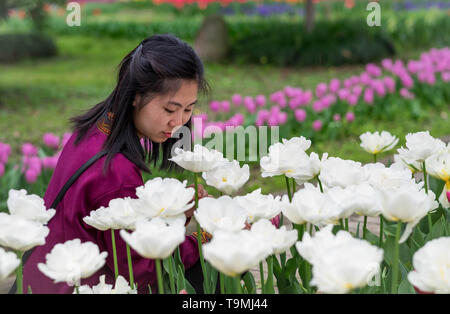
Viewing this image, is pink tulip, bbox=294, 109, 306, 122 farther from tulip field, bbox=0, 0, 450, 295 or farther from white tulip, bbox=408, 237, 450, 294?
white tulip, bbox=408, 237, 450, 294

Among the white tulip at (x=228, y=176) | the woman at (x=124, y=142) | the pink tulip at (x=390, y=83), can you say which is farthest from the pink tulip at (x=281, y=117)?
the white tulip at (x=228, y=176)

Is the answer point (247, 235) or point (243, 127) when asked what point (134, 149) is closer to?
point (247, 235)

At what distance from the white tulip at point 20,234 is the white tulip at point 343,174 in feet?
2.17

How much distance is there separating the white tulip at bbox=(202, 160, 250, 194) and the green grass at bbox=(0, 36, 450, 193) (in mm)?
2845

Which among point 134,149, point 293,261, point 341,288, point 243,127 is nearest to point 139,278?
point 134,149

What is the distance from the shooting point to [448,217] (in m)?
2.10

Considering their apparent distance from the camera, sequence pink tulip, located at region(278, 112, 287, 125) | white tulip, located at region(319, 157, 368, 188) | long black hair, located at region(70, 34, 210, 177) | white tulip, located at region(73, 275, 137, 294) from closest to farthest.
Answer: white tulip, located at region(73, 275, 137, 294), white tulip, located at region(319, 157, 368, 188), long black hair, located at region(70, 34, 210, 177), pink tulip, located at region(278, 112, 287, 125)

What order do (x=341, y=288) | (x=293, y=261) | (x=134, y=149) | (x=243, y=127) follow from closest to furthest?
(x=341, y=288) → (x=293, y=261) → (x=134, y=149) → (x=243, y=127)

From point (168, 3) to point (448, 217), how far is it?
17975 mm

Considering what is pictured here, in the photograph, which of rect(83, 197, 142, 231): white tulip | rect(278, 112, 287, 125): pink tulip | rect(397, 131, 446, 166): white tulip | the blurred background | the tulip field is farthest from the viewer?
the blurred background

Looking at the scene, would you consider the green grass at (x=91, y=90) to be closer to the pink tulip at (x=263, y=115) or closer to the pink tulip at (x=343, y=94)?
the pink tulip at (x=343, y=94)

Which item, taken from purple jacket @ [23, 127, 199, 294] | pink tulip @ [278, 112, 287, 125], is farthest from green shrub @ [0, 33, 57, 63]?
purple jacket @ [23, 127, 199, 294]

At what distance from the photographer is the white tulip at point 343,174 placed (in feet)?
5.29

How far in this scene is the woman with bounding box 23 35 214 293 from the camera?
6.75 ft
